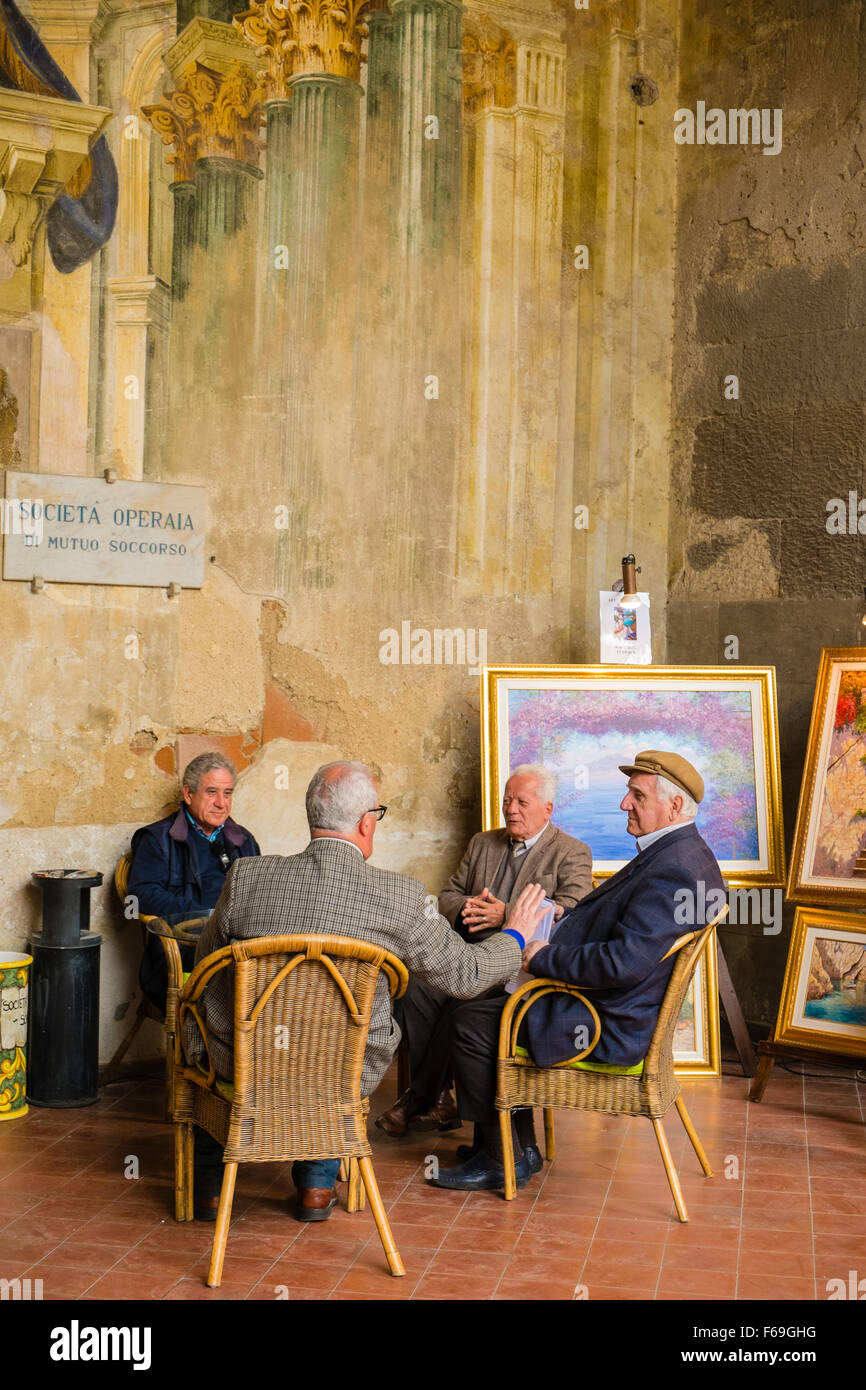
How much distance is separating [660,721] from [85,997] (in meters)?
2.53

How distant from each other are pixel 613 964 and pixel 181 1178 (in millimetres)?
1339

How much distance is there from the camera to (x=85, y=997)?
16.5ft

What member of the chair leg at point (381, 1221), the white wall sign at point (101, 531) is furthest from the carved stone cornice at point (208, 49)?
the chair leg at point (381, 1221)

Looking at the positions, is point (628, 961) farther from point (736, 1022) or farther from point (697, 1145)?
point (736, 1022)

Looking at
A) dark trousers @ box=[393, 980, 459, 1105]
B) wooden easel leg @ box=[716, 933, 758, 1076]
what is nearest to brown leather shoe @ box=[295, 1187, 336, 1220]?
dark trousers @ box=[393, 980, 459, 1105]

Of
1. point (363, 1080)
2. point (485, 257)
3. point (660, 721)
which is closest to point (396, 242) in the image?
point (485, 257)

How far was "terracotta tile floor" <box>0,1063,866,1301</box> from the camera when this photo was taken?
341 cm

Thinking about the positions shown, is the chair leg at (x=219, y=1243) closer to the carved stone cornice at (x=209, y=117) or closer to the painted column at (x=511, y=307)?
the painted column at (x=511, y=307)

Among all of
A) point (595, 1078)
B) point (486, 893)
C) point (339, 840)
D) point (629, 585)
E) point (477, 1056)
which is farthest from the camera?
point (629, 585)

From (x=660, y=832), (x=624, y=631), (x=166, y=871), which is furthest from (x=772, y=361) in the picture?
(x=166, y=871)

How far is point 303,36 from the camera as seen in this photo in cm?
570

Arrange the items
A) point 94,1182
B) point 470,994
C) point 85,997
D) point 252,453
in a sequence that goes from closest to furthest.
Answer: point 470,994 → point 94,1182 → point 85,997 → point 252,453

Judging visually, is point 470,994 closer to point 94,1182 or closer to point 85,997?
point 94,1182

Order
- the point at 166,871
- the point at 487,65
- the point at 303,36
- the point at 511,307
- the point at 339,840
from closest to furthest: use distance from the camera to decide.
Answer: the point at 339,840
the point at 166,871
the point at 303,36
the point at 487,65
the point at 511,307
